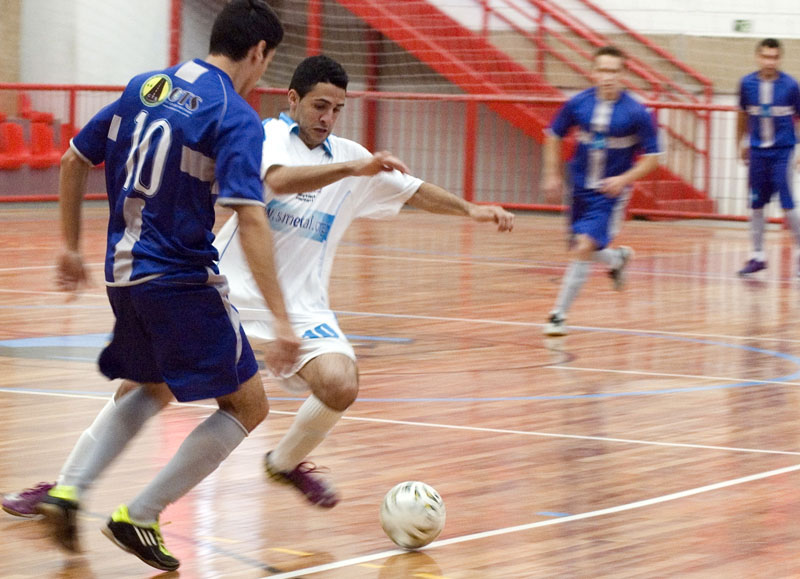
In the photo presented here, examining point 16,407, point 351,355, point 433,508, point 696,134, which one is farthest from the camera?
point 696,134

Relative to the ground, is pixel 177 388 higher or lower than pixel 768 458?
higher

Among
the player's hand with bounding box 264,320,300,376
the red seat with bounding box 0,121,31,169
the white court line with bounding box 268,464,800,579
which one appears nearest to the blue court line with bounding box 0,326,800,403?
the white court line with bounding box 268,464,800,579

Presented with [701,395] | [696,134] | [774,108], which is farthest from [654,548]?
[696,134]

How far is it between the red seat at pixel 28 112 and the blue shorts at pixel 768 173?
8109 mm

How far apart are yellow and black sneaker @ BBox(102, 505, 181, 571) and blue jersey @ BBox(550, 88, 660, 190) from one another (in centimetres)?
563

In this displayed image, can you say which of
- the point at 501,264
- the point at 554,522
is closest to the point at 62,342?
the point at 554,522

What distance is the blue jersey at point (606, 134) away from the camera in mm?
9102

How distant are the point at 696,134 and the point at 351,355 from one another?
14.0 meters

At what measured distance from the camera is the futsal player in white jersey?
4.55m

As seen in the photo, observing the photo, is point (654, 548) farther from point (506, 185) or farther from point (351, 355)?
point (506, 185)

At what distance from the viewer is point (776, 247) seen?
14898mm

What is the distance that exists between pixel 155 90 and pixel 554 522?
1857 mm

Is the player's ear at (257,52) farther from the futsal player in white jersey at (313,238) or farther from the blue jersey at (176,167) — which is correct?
the futsal player in white jersey at (313,238)

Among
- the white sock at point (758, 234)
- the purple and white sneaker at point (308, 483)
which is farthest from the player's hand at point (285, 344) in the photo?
the white sock at point (758, 234)
